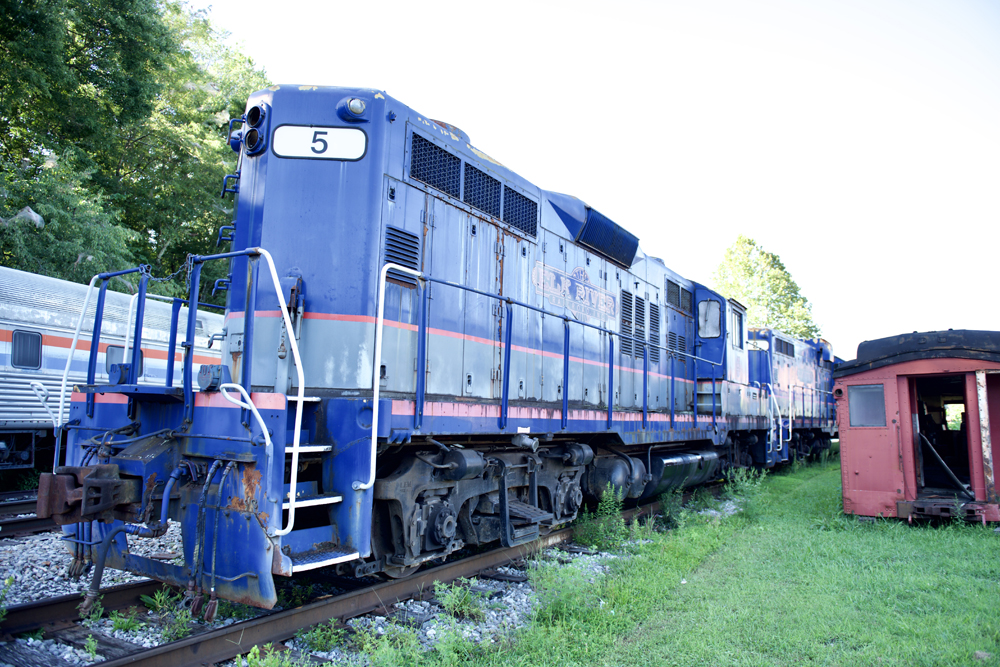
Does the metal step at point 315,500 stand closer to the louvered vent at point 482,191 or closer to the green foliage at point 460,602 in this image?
the green foliage at point 460,602

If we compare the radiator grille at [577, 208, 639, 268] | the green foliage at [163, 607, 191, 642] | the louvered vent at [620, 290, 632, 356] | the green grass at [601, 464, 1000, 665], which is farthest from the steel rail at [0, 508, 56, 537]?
the louvered vent at [620, 290, 632, 356]

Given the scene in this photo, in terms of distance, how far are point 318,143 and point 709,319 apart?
27.9 feet

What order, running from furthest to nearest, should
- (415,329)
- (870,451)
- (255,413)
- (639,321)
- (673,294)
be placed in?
(673,294) < (639,321) < (870,451) < (415,329) < (255,413)

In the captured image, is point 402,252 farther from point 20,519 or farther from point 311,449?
point 20,519

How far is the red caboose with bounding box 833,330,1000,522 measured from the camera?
790cm

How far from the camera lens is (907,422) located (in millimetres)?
8359

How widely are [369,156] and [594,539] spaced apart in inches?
191

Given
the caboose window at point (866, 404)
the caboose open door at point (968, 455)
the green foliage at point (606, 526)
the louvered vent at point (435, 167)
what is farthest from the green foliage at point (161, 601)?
the caboose window at point (866, 404)

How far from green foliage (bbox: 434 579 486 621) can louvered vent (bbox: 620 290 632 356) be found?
15.4 ft

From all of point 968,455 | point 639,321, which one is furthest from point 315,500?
point 968,455

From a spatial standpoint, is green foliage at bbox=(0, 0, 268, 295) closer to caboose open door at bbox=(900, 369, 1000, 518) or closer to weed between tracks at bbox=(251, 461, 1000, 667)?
weed between tracks at bbox=(251, 461, 1000, 667)

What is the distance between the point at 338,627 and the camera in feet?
13.8

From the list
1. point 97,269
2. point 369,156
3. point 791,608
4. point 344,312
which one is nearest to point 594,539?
point 791,608

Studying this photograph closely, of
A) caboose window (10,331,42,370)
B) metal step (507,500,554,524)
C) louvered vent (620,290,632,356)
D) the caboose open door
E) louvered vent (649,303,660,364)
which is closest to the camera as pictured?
metal step (507,500,554,524)
